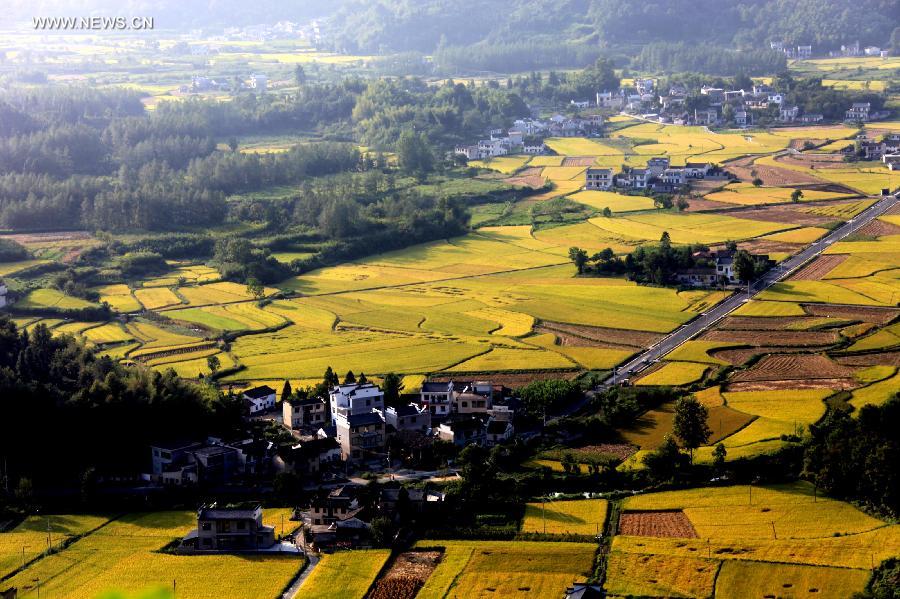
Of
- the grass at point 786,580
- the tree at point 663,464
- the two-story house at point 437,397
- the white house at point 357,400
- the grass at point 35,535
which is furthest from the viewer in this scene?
the two-story house at point 437,397

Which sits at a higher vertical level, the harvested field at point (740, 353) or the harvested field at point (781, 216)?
the harvested field at point (781, 216)

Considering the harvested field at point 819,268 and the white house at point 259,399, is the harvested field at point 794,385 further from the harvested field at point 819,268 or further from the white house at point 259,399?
the harvested field at point 819,268

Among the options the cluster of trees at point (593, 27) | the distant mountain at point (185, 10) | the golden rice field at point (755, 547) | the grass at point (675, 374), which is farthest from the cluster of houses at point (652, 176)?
the distant mountain at point (185, 10)

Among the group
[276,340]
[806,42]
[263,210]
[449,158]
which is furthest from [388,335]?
[806,42]

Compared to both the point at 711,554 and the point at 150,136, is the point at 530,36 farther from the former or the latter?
the point at 711,554

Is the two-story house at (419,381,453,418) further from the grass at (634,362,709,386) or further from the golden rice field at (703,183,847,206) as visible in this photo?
the golden rice field at (703,183,847,206)

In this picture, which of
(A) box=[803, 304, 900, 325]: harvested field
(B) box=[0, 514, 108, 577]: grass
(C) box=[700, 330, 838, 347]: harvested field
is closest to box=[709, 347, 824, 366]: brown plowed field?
(C) box=[700, 330, 838, 347]: harvested field

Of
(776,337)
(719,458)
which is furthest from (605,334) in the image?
(719,458)
